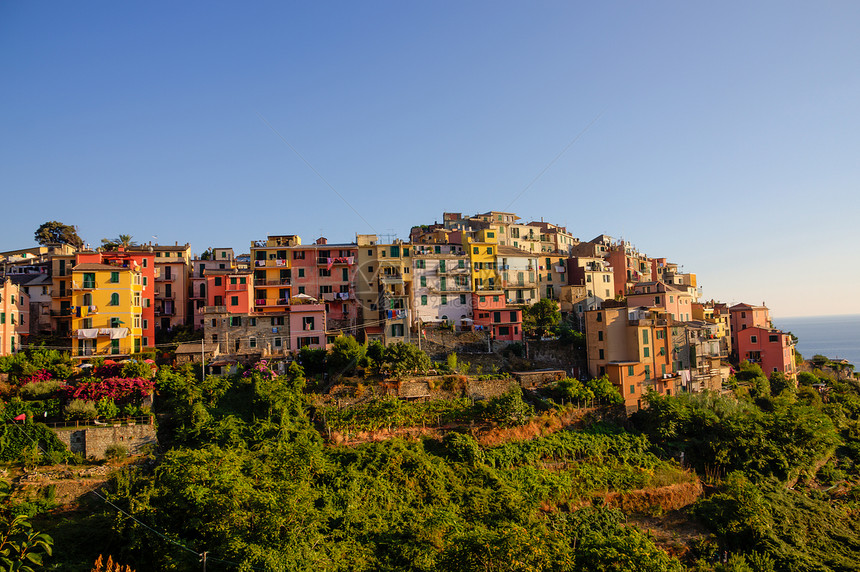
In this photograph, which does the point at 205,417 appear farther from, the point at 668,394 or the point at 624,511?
the point at 668,394

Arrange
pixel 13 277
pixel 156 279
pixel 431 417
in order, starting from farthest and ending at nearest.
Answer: pixel 156 279 → pixel 13 277 → pixel 431 417

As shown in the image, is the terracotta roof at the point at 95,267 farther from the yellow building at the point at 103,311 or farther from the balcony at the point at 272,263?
the balcony at the point at 272,263

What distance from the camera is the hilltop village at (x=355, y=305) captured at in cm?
3909

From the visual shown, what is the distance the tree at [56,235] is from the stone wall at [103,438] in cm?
3454

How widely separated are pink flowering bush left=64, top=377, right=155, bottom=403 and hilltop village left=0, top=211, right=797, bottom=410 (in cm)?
507

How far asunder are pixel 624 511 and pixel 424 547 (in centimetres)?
1299

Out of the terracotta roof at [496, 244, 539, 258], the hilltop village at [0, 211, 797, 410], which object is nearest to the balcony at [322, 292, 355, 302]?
the hilltop village at [0, 211, 797, 410]

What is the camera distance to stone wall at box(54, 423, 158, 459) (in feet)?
98.5

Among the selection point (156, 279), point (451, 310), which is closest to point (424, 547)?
point (451, 310)

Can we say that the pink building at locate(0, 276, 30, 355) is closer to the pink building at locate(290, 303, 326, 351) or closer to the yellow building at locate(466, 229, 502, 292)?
the pink building at locate(290, 303, 326, 351)

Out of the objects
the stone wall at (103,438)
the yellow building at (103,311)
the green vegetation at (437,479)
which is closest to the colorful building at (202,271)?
the yellow building at (103,311)

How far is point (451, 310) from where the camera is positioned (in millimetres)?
48969

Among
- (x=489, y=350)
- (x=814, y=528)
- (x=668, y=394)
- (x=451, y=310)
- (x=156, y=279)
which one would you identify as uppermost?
(x=156, y=279)

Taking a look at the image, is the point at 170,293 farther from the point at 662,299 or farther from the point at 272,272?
the point at 662,299
